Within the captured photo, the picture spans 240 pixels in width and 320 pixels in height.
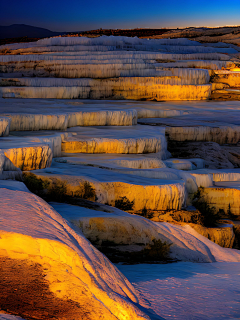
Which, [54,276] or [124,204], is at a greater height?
[54,276]

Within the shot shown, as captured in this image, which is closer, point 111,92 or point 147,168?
point 147,168

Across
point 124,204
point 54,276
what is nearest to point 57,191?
point 124,204

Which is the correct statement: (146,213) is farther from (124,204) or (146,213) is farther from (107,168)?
(107,168)

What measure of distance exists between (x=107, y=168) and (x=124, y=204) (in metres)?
1.00

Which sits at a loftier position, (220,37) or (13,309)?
(220,37)

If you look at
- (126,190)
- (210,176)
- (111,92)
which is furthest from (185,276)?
(111,92)

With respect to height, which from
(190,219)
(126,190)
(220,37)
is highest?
(220,37)

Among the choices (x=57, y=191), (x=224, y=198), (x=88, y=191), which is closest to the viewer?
(x=57, y=191)

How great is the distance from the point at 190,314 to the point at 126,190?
3111 millimetres

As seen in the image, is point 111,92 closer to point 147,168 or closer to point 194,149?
point 194,149

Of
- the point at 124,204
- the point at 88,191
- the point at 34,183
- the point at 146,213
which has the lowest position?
the point at 146,213

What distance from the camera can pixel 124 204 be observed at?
21.7 feet

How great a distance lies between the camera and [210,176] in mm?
8586

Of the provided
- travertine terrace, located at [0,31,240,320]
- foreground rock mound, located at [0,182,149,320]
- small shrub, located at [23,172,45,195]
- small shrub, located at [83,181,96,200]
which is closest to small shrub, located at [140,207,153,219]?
travertine terrace, located at [0,31,240,320]
